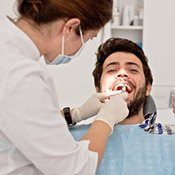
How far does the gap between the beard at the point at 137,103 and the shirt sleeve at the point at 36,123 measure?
0.78m

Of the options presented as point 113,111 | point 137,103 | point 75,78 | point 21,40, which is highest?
point 21,40

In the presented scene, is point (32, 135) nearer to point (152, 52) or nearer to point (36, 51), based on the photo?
point (36, 51)

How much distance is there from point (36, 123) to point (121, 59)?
3.30ft

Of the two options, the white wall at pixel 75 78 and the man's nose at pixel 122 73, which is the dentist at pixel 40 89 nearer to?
the man's nose at pixel 122 73

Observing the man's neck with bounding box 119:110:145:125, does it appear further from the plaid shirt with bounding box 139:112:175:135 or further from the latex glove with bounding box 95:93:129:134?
the latex glove with bounding box 95:93:129:134

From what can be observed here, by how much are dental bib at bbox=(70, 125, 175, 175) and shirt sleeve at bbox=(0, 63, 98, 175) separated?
504mm

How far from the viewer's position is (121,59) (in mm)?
1922

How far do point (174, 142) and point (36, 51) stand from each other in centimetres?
81

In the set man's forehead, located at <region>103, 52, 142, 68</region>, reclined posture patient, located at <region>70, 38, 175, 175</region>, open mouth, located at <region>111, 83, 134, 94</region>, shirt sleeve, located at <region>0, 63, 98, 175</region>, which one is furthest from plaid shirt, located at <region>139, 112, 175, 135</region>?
shirt sleeve, located at <region>0, 63, 98, 175</region>

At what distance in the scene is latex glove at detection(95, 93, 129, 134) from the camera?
1.34m

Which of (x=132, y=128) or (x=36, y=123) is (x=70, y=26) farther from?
(x=132, y=128)

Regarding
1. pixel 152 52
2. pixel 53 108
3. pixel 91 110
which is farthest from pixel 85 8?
pixel 152 52

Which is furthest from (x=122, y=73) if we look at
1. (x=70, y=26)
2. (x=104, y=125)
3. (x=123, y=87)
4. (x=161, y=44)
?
(x=161, y=44)

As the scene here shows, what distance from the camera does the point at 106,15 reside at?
3.74ft
